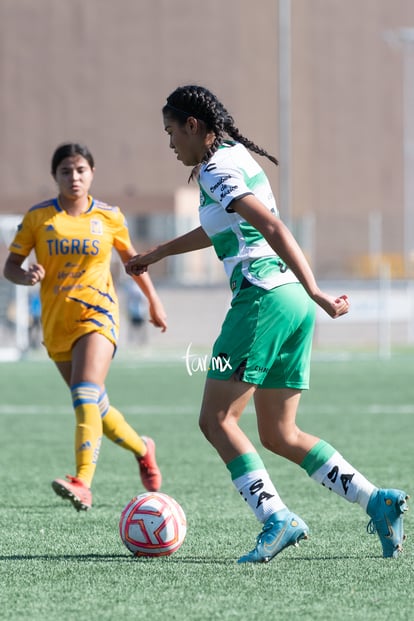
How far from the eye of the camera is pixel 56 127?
46594 mm

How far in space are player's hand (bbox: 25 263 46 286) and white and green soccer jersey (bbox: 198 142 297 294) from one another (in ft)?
6.18

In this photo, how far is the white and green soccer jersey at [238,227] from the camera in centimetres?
523

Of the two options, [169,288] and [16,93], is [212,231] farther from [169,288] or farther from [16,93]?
[16,93]

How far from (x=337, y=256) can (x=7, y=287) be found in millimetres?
11005

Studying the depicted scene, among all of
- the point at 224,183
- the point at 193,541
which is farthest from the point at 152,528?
the point at 224,183

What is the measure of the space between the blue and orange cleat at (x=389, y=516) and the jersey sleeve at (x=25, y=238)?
3.01 m

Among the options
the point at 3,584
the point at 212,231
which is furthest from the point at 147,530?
the point at 212,231

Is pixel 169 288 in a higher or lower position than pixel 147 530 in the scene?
lower

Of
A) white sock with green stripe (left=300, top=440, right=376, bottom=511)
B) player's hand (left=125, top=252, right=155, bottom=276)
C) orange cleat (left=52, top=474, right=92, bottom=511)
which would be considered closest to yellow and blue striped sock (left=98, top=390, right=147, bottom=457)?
orange cleat (left=52, top=474, right=92, bottom=511)

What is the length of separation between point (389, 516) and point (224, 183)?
5.30ft

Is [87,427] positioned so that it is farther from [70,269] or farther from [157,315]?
[70,269]

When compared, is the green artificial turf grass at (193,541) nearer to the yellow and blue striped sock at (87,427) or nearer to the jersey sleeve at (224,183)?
the yellow and blue striped sock at (87,427)

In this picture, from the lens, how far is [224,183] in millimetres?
5156

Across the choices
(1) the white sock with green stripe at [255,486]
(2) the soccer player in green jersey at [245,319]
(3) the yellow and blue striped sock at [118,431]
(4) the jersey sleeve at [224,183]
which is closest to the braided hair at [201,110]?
(2) the soccer player in green jersey at [245,319]
